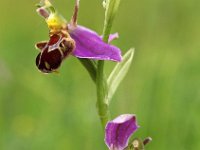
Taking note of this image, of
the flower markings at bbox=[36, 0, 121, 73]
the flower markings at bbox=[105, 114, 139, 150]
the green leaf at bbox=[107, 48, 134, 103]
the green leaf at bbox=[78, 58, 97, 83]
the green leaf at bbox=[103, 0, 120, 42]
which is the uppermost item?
the green leaf at bbox=[103, 0, 120, 42]

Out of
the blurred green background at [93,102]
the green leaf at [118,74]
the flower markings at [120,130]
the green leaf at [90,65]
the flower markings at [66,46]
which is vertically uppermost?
the flower markings at [66,46]

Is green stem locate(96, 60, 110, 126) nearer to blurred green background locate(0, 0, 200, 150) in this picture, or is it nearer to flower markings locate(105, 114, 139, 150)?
flower markings locate(105, 114, 139, 150)

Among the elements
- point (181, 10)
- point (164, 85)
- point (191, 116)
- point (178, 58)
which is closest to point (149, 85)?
point (164, 85)

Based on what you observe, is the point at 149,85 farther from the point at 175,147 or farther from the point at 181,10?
the point at 181,10

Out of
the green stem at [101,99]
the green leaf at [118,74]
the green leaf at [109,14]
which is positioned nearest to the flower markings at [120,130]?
the green stem at [101,99]

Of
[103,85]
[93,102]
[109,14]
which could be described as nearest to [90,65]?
[103,85]

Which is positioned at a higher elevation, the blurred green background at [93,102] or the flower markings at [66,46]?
the flower markings at [66,46]

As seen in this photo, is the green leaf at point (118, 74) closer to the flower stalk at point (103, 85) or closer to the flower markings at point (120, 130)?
the flower stalk at point (103, 85)

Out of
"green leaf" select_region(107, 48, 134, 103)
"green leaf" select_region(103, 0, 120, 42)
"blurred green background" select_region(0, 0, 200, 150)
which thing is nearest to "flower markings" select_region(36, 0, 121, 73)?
"green leaf" select_region(103, 0, 120, 42)
